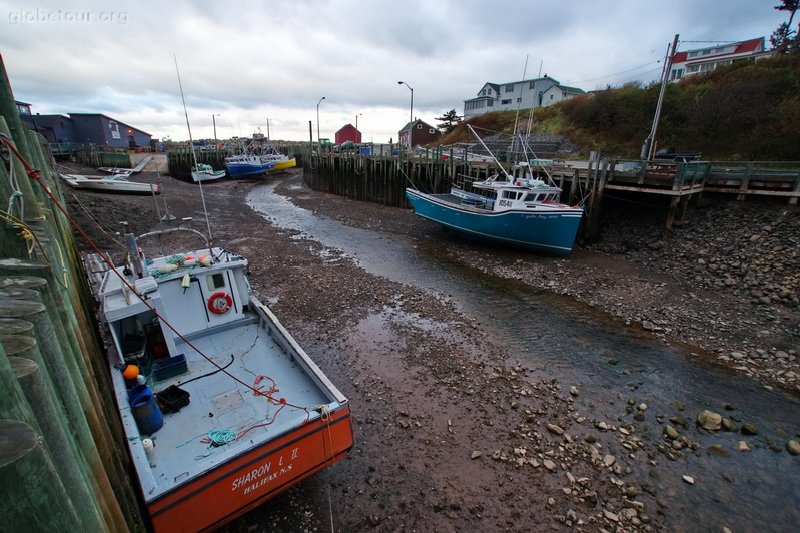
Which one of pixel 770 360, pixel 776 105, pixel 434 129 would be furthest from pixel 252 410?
pixel 434 129

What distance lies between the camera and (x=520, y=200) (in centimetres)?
1639

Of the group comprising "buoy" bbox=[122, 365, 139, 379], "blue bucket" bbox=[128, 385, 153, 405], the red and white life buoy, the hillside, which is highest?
the hillside

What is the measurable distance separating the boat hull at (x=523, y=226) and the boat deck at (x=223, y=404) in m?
12.0

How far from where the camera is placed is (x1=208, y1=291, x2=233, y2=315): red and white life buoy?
737 centimetres

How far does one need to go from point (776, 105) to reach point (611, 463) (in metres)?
29.5

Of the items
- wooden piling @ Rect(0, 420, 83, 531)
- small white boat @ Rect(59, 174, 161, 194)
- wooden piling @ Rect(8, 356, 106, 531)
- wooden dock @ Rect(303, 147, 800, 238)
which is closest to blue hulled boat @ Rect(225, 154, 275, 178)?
small white boat @ Rect(59, 174, 161, 194)

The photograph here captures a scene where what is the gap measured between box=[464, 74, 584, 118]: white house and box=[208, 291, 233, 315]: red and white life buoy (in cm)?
5121

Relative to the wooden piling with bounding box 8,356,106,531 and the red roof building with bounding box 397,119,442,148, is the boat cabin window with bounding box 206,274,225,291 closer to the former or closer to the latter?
the wooden piling with bounding box 8,356,106,531

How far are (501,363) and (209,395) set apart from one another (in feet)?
20.9

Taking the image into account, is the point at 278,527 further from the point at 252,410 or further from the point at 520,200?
the point at 520,200

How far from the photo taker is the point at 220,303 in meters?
7.46

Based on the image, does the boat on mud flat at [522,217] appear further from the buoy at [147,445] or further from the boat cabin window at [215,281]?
the buoy at [147,445]

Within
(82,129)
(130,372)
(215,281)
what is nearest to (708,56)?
(215,281)

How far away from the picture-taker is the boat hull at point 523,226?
15.4m
